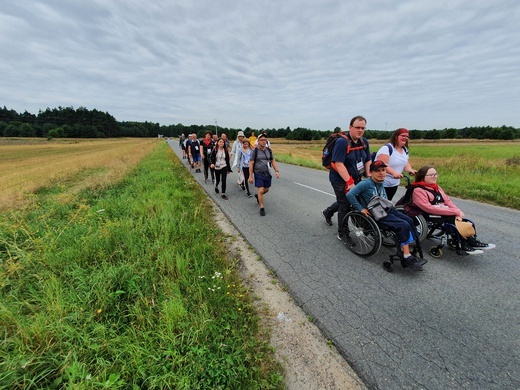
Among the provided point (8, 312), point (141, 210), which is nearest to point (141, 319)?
point (8, 312)

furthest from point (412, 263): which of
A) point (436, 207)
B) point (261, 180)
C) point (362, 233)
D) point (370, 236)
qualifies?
point (261, 180)

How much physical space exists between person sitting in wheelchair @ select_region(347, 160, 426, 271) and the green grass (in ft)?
6.87

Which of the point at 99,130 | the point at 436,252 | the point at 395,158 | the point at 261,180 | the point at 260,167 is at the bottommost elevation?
the point at 436,252

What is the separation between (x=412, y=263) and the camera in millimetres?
2807

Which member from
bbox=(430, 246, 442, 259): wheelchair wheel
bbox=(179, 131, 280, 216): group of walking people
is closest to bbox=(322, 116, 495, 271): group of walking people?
bbox=(430, 246, 442, 259): wheelchair wheel

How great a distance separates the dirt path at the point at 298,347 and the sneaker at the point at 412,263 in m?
1.60

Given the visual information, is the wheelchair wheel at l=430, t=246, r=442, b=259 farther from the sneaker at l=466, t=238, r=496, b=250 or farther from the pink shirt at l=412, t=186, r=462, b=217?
the pink shirt at l=412, t=186, r=462, b=217

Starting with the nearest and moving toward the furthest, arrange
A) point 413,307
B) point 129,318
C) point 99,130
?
1. point 129,318
2. point 413,307
3. point 99,130

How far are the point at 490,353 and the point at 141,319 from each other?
10.0ft

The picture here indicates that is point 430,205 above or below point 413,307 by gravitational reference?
above

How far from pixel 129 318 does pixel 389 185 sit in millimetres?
4404

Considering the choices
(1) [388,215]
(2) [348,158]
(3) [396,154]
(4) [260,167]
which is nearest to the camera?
(1) [388,215]

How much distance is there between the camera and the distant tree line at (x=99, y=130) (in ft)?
227

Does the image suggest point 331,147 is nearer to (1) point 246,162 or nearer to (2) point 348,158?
(2) point 348,158
